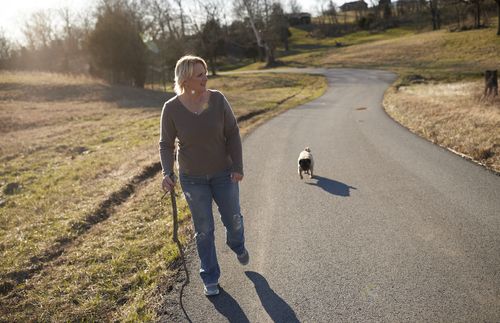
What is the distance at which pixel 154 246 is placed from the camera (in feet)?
19.2

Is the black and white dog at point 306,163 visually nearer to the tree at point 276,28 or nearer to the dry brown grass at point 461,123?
the dry brown grass at point 461,123

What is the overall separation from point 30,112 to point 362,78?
27040 millimetres

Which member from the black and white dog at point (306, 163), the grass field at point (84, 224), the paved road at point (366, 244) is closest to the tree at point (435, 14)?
the grass field at point (84, 224)

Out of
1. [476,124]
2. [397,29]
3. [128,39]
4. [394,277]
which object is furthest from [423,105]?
[397,29]

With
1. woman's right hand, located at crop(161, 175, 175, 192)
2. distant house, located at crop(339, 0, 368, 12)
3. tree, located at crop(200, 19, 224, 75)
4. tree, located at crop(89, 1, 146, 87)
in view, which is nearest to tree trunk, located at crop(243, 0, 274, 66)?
tree, located at crop(200, 19, 224, 75)

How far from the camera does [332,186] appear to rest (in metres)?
8.07

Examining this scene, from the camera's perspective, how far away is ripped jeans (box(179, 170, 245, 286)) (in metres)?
4.26

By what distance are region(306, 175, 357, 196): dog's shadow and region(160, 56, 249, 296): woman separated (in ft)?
11.7

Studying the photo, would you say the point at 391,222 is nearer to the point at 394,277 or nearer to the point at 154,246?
the point at 394,277

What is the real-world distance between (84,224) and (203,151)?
4.01 m

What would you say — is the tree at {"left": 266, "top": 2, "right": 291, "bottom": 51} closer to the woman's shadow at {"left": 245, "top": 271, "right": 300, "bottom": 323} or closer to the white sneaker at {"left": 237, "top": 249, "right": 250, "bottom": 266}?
the white sneaker at {"left": 237, "top": 249, "right": 250, "bottom": 266}

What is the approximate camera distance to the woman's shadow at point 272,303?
3.92 metres

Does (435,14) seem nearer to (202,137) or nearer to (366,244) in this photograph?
(366,244)

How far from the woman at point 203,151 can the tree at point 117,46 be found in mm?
36680
